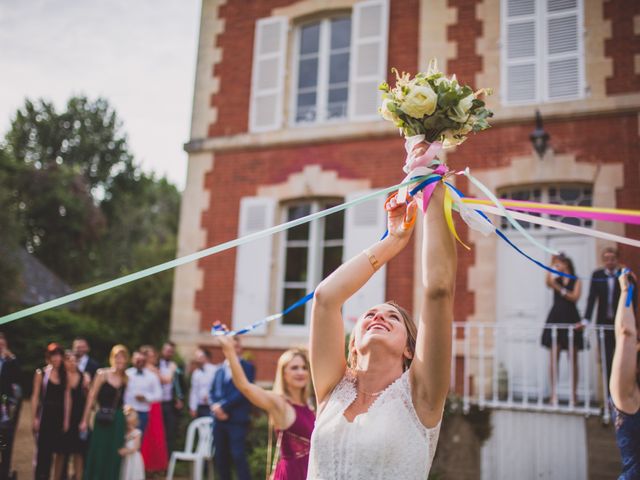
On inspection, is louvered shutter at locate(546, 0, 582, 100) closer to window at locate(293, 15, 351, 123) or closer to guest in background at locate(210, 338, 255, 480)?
window at locate(293, 15, 351, 123)

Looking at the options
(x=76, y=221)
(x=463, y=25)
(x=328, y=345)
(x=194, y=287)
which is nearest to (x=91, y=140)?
(x=76, y=221)

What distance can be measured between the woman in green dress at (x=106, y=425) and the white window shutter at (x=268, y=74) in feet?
15.9

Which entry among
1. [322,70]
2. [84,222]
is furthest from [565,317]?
[84,222]

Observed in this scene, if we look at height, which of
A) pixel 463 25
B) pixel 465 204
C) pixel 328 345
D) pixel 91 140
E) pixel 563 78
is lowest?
pixel 328 345

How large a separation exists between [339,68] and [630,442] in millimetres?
8062

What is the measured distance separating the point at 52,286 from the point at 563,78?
18.7 meters

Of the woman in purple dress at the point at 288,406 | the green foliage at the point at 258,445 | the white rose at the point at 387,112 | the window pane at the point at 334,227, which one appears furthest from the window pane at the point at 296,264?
the white rose at the point at 387,112

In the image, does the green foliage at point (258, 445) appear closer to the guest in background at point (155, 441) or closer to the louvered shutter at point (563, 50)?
the guest in background at point (155, 441)

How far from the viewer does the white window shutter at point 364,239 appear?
8.62 meters

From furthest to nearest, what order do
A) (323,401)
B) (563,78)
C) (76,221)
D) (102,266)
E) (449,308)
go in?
(102,266)
(76,221)
(563,78)
(323,401)
(449,308)

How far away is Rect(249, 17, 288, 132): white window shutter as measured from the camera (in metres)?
9.94

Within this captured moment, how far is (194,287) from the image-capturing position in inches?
387

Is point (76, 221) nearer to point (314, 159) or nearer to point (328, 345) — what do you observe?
point (314, 159)

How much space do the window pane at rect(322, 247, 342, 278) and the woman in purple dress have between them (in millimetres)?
5379
